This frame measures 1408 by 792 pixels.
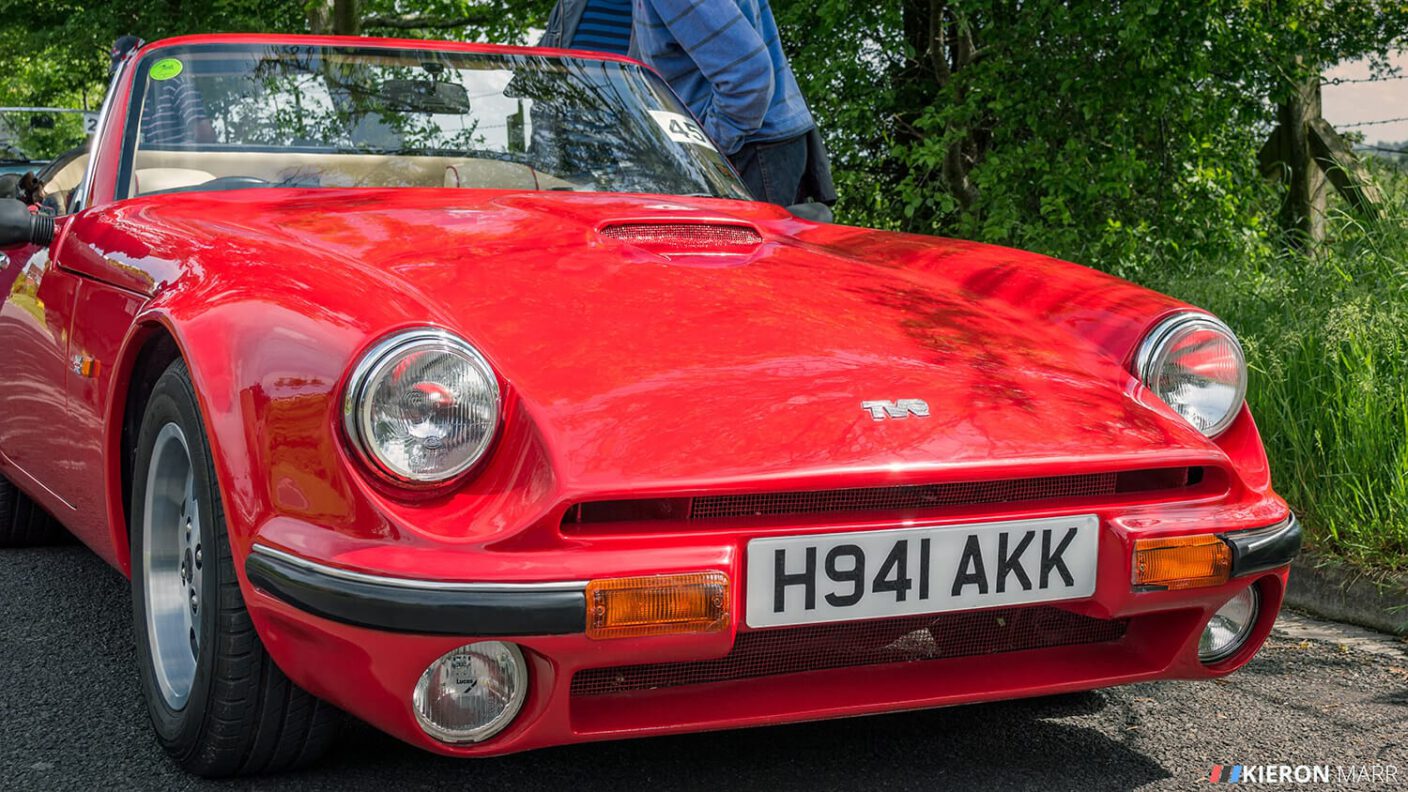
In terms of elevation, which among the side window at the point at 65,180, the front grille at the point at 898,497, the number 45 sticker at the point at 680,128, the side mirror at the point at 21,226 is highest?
the number 45 sticker at the point at 680,128

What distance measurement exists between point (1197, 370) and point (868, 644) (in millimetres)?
822

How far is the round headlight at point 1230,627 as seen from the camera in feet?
7.80

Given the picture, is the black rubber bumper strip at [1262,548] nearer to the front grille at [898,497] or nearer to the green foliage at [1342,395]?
the front grille at [898,497]

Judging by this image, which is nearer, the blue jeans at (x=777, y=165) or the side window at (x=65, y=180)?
the side window at (x=65, y=180)

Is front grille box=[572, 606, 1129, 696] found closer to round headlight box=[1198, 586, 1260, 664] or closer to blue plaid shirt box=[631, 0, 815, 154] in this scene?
round headlight box=[1198, 586, 1260, 664]

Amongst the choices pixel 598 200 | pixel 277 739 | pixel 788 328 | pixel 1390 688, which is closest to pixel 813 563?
pixel 788 328

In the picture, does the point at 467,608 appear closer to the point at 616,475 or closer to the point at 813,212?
the point at 616,475

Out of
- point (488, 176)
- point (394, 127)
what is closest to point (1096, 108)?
point (488, 176)

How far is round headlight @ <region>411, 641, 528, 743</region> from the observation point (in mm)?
1944

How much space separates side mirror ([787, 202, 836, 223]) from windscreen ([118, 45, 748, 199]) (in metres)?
0.16

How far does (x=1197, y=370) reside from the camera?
2.52 metres

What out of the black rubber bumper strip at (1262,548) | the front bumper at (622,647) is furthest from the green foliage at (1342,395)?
the front bumper at (622,647)

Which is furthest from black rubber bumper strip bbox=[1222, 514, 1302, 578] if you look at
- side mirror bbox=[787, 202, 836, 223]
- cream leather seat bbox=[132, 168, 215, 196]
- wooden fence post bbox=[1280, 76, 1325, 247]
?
wooden fence post bbox=[1280, 76, 1325, 247]

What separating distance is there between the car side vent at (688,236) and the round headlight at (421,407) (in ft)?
2.44
